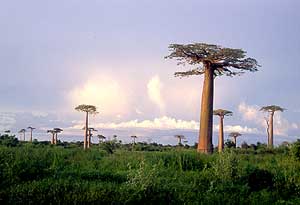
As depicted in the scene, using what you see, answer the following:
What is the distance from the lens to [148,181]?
33.9 feet

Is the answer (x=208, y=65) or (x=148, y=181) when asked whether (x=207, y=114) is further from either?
(x=148, y=181)

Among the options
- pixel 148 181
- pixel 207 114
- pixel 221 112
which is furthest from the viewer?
pixel 221 112

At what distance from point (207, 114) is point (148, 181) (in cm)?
1352

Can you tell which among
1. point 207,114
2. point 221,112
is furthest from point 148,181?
point 221,112

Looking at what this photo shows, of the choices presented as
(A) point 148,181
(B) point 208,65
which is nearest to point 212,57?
(B) point 208,65

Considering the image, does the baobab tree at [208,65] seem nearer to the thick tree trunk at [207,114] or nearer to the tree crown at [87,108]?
the thick tree trunk at [207,114]

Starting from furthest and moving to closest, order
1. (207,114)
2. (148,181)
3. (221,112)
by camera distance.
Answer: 1. (221,112)
2. (207,114)
3. (148,181)

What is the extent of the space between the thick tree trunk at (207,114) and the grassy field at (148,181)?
639cm

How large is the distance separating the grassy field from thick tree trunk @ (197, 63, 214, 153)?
6390 millimetres

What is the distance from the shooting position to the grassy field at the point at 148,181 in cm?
984

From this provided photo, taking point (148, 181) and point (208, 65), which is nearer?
point (148, 181)

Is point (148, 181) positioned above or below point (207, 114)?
below

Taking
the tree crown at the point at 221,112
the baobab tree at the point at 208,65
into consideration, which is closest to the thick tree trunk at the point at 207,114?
the baobab tree at the point at 208,65

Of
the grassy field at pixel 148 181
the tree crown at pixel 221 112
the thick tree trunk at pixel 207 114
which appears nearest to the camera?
the grassy field at pixel 148 181
